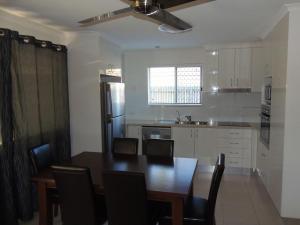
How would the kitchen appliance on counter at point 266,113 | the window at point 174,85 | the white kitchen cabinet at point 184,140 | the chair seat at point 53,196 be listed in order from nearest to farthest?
the chair seat at point 53,196 < the kitchen appliance on counter at point 266,113 < the white kitchen cabinet at point 184,140 < the window at point 174,85

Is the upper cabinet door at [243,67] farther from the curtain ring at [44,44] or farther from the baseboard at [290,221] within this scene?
the curtain ring at [44,44]

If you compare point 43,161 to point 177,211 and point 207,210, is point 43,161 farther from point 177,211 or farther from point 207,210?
point 207,210

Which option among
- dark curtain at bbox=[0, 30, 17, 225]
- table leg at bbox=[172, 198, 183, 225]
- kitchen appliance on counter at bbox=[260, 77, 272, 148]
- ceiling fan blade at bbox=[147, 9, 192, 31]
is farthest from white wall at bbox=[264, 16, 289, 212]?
dark curtain at bbox=[0, 30, 17, 225]

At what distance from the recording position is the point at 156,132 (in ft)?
16.3

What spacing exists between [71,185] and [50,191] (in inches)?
23.2

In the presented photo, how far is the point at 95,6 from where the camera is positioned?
2709 mm

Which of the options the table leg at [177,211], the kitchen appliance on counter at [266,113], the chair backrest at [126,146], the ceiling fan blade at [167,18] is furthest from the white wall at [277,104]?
the chair backrest at [126,146]

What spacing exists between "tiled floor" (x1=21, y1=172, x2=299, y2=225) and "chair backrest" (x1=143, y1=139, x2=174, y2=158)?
1.01 metres

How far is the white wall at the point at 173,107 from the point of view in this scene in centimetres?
504

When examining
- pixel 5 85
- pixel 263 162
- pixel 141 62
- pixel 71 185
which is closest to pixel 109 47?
pixel 141 62

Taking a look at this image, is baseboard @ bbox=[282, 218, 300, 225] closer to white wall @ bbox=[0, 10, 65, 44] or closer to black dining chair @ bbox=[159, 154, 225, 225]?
black dining chair @ bbox=[159, 154, 225, 225]

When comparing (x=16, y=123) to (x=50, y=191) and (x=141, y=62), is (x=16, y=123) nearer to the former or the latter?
(x=50, y=191)

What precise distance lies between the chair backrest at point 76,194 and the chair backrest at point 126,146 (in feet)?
3.64

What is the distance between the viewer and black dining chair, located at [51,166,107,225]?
2.09m
